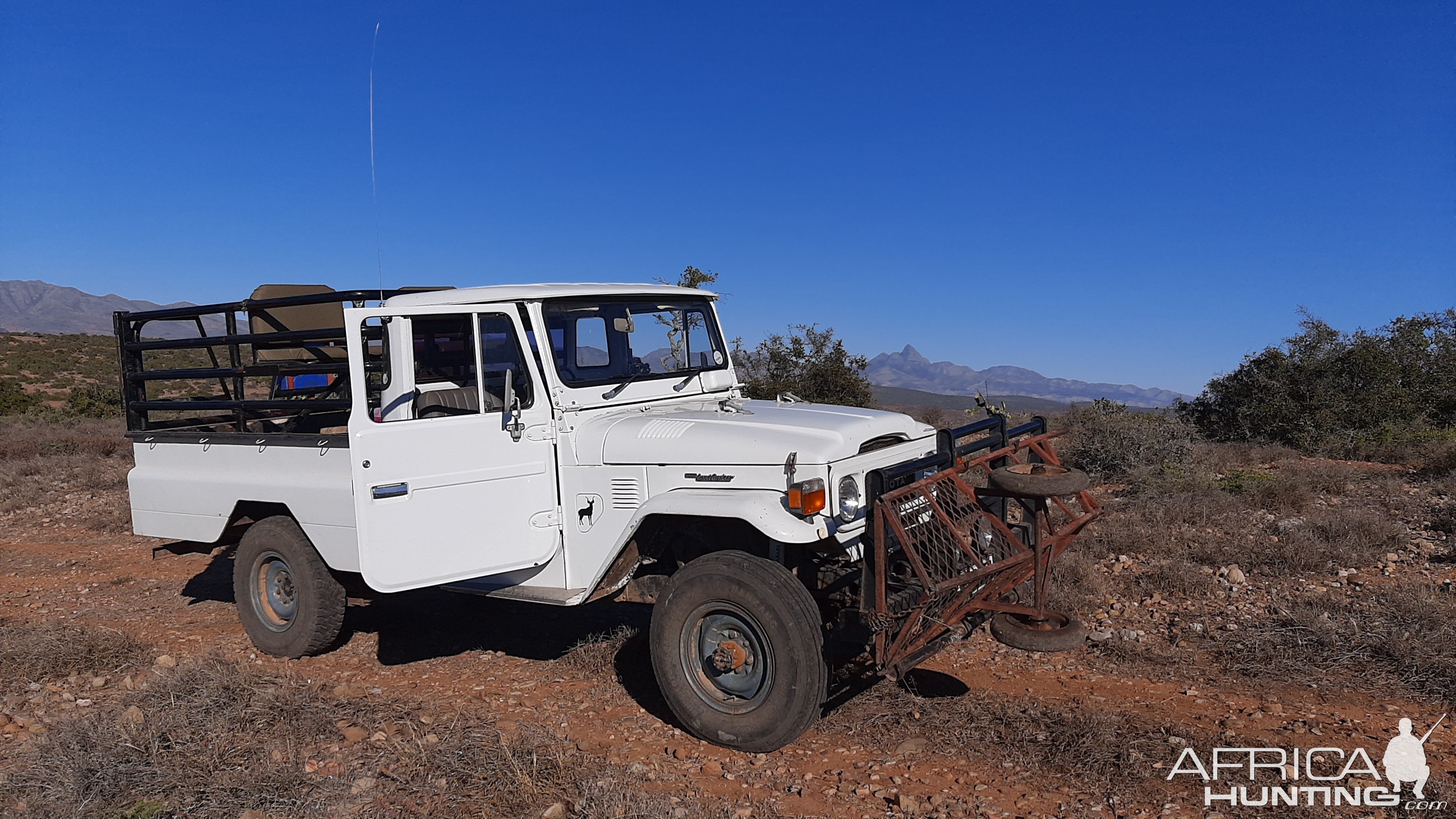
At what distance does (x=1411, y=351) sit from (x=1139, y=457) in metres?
7.37

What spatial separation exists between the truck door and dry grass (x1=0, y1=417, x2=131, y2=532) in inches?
307

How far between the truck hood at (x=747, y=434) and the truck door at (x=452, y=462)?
0.51m

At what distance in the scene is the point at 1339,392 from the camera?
14266mm

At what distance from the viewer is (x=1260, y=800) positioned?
3691mm

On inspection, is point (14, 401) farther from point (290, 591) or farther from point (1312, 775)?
point (1312, 775)

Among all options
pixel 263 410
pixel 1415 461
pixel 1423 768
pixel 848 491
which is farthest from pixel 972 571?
pixel 1415 461

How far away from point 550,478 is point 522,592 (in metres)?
0.70

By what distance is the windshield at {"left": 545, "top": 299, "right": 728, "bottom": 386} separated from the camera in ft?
17.8

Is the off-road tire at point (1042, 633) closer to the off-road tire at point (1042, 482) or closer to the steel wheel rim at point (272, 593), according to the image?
the off-road tire at point (1042, 482)

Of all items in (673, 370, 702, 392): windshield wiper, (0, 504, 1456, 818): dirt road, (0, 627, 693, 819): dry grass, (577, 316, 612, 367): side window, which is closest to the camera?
(0, 627, 693, 819): dry grass

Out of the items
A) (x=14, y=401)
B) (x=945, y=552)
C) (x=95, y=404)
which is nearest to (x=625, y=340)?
(x=945, y=552)

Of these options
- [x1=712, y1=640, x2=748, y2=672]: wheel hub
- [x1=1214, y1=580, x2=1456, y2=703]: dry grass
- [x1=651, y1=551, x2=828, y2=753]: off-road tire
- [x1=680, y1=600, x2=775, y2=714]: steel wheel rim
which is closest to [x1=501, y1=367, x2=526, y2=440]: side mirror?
[x1=651, y1=551, x2=828, y2=753]: off-road tire

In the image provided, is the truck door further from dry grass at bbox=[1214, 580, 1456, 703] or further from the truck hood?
dry grass at bbox=[1214, 580, 1456, 703]

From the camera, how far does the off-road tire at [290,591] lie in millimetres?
5934
